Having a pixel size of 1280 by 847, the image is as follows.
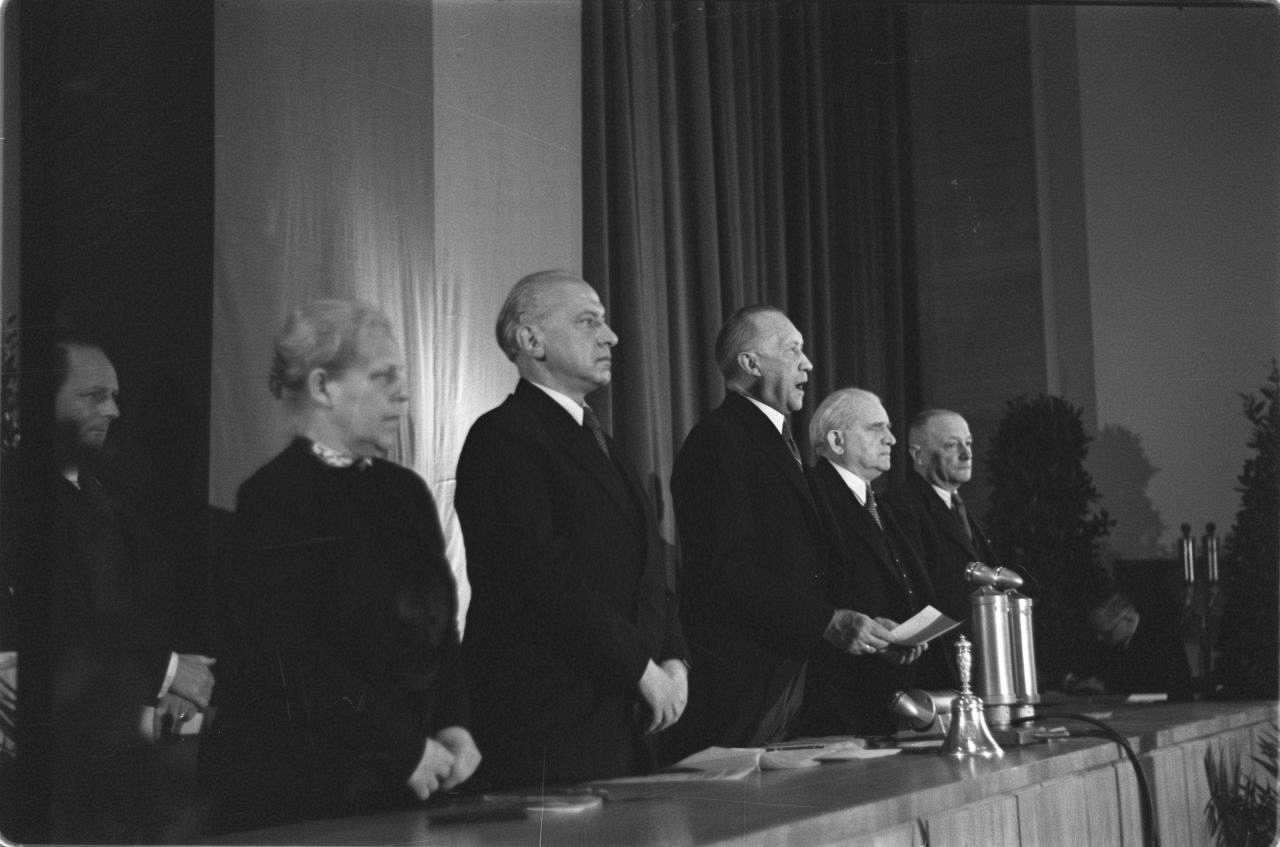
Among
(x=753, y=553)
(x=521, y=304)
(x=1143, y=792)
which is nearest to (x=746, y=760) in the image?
(x=753, y=553)

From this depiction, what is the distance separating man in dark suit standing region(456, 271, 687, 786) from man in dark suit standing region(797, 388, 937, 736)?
0.35 meters

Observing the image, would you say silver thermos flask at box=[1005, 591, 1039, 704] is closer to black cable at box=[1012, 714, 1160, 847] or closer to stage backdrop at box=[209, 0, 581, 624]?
black cable at box=[1012, 714, 1160, 847]

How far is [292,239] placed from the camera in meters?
2.96

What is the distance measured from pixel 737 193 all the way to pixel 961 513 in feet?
2.74

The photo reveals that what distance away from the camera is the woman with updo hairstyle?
9.32 feet

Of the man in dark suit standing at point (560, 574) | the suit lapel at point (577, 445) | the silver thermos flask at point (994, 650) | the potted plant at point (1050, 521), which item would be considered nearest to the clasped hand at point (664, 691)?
the man in dark suit standing at point (560, 574)

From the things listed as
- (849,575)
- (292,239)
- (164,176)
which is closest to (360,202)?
(292,239)

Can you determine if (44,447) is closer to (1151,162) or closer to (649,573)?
(649,573)

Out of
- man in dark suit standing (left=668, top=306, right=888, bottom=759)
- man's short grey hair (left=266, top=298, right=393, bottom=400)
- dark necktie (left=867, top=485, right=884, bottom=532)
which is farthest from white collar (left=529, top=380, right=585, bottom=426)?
dark necktie (left=867, top=485, right=884, bottom=532)

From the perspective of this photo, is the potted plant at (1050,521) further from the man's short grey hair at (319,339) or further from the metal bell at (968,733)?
the man's short grey hair at (319,339)

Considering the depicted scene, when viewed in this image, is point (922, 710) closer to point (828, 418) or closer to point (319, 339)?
point (828, 418)

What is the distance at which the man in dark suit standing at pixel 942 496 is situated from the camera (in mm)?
3176

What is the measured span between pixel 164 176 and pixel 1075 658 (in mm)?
2165

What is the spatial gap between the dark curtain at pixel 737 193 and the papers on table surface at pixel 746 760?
1.75ft
